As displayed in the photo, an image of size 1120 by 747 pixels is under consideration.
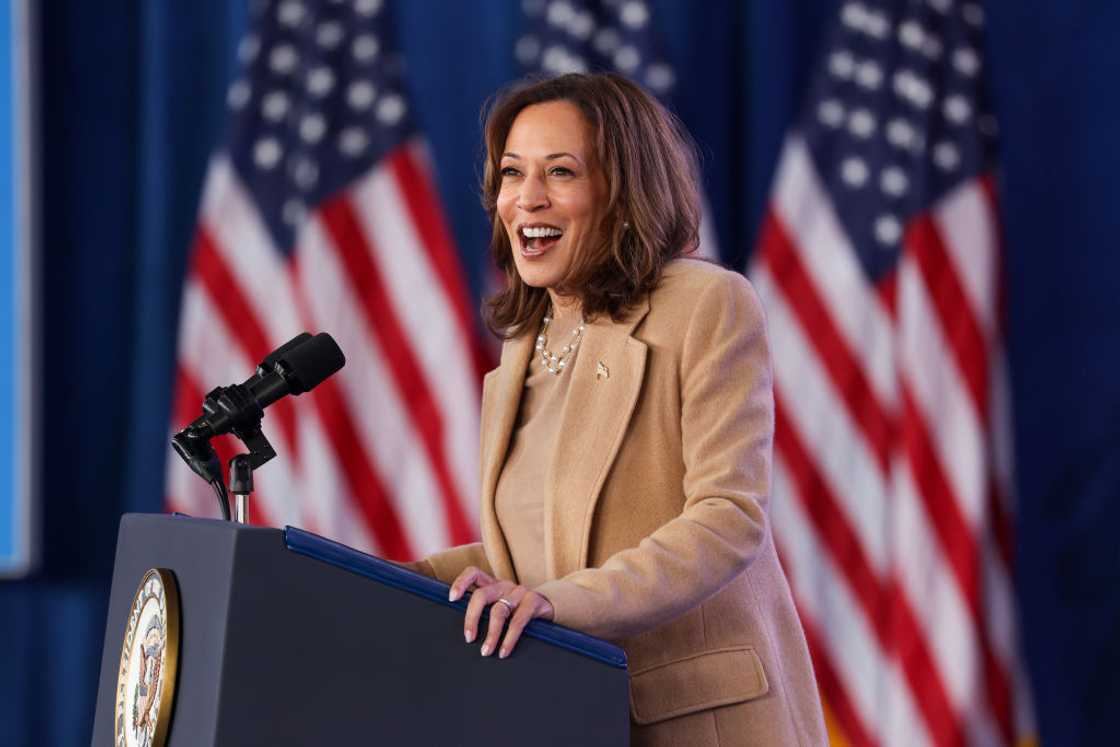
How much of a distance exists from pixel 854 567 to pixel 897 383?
1.60 feet

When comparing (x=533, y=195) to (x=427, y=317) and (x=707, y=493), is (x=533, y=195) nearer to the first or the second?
(x=707, y=493)

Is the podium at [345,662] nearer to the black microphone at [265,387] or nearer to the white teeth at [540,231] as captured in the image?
the black microphone at [265,387]

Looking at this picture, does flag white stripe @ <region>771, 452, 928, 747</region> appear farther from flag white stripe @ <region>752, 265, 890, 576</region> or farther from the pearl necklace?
the pearl necklace

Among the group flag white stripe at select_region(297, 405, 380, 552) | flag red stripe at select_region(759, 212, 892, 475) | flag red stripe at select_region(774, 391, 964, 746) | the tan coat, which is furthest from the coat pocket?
flag white stripe at select_region(297, 405, 380, 552)

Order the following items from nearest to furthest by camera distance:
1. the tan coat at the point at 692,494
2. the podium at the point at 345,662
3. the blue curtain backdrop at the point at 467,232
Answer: the podium at the point at 345,662
the tan coat at the point at 692,494
the blue curtain backdrop at the point at 467,232

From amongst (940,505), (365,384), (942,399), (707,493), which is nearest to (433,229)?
(365,384)

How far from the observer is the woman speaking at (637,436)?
4.86ft

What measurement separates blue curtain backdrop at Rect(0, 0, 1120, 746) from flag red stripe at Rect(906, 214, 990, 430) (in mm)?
256

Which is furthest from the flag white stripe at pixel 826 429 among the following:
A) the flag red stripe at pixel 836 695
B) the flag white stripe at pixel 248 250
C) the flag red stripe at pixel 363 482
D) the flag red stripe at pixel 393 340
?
the flag white stripe at pixel 248 250

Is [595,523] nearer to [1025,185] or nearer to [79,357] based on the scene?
[1025,185]

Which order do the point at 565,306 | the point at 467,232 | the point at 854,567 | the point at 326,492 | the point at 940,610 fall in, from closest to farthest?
the point at 565,306 < the point at 940,610 < the point at 854,567 < the point at 326,492 < the point at 467,232

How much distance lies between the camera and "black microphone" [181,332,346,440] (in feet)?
4.66

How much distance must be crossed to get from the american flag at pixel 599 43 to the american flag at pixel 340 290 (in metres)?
0.40

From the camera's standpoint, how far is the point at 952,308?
138 inches
